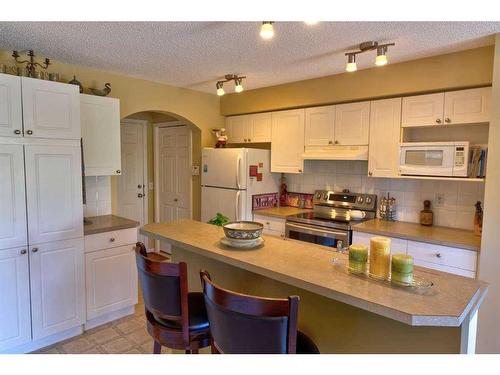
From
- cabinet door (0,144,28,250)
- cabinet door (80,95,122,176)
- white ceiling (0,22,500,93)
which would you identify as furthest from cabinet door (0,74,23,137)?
cabinet door (80,95,122,176)

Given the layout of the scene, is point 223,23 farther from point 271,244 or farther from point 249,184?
point 249,184

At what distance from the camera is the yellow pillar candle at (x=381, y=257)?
1.35 meters

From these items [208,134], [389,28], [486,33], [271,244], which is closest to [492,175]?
[486,33]

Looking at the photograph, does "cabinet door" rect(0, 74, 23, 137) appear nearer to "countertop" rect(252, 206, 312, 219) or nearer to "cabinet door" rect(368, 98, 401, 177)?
"countertop" rect(252, 206, 312, 219)

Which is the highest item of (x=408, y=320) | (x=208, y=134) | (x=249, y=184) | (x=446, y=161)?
(x=208, y=134)

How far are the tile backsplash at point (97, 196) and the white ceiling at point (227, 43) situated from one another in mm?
1100

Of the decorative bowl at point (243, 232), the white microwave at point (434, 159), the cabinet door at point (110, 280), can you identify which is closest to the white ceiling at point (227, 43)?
the white microwave at point (434, 159)

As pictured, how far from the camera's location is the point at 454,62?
2.62 meters

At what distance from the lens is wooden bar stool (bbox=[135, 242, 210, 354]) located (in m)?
1.47

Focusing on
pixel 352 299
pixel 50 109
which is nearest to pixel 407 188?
pixel 352 299

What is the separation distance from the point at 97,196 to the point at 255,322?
2731mm

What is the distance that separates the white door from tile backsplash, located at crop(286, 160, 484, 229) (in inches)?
97.5

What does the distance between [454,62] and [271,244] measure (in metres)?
2.15

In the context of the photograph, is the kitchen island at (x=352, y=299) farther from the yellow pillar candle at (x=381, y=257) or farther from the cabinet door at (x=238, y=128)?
the cabinet door at (x=238, y=128)
